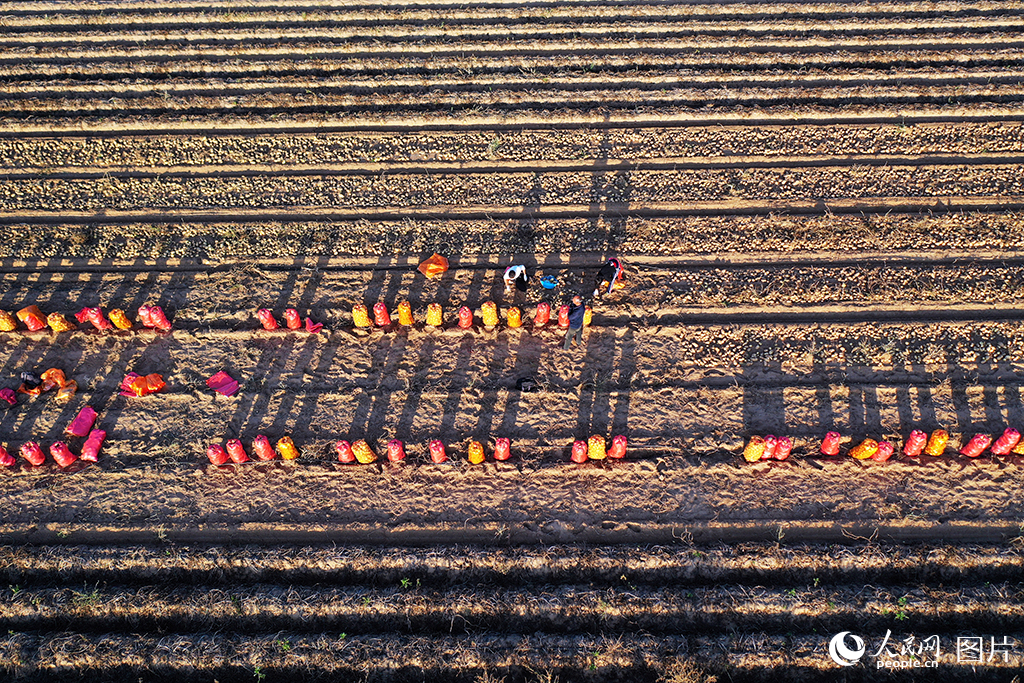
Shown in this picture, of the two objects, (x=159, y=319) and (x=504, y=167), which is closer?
(x=159, y=319)

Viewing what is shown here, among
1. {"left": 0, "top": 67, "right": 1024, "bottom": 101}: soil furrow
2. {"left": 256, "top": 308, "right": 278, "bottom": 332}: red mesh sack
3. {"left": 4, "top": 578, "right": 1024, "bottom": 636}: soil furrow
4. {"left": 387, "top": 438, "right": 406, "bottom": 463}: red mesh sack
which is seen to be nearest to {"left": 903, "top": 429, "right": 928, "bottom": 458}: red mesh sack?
{"left": 4, "top": 578, "right": 1024, "bottom": 636}: soil furrow

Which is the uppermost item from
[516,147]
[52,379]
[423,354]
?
[516,147]

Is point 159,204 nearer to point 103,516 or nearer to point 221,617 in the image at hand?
point 103,516

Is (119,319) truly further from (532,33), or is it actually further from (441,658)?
(532,33)

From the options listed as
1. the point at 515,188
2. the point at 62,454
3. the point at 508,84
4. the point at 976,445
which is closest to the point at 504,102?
the point at 508,84

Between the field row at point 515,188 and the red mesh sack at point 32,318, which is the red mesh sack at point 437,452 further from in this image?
the red mesh sack at point 32,318

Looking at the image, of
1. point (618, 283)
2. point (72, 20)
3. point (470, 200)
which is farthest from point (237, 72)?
point (618, 283)
